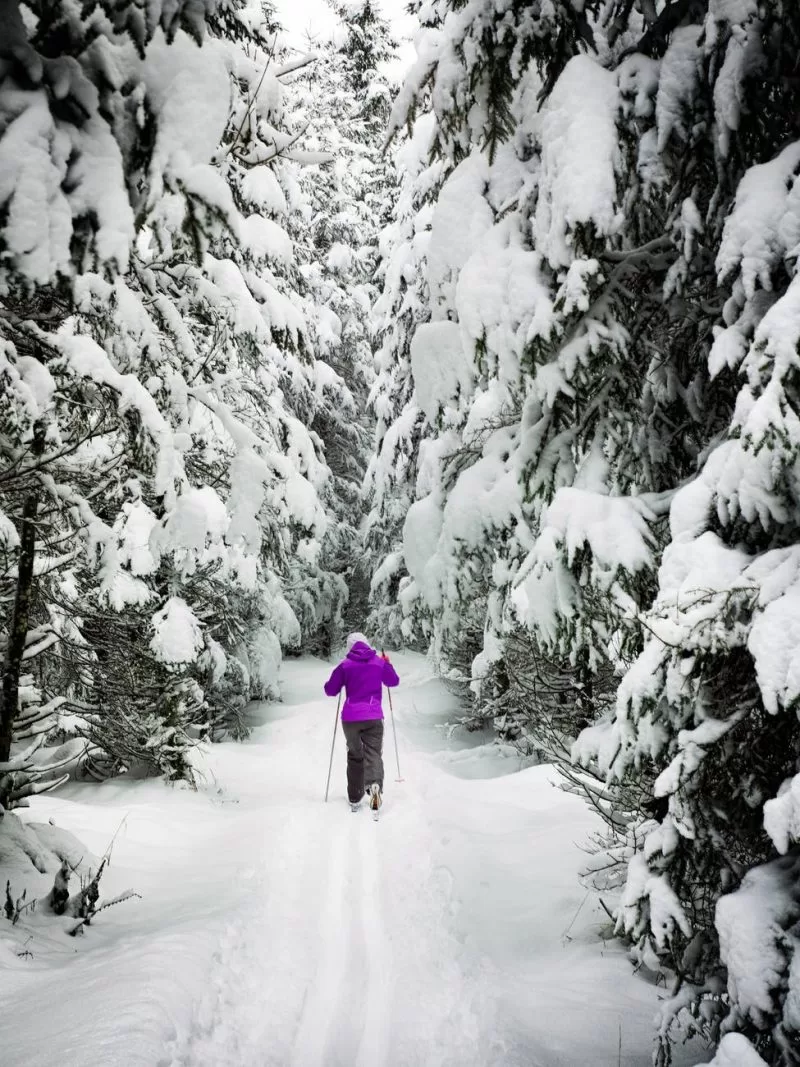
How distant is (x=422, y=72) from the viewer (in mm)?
3590

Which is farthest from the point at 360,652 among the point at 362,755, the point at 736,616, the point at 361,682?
the point at 736,616

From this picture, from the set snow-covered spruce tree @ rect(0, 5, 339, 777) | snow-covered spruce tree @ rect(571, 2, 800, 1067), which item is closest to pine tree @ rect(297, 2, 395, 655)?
snow-covered spruce tree @ rect(0, 5, 339, 777)

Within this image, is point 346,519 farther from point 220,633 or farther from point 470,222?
point 470,222

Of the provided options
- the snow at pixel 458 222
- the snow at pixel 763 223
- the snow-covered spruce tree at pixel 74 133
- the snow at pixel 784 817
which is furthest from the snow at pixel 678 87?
the snow at pixel 784 817

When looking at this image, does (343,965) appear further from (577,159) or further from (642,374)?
(577,159)

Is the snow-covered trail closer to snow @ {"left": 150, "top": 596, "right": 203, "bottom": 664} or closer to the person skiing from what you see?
the person skiing

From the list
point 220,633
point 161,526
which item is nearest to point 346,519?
point 220,633

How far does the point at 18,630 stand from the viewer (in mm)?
4535

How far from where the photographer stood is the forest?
5.59ft

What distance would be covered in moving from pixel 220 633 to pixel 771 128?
11.0m

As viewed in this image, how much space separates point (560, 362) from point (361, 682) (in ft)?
18.4

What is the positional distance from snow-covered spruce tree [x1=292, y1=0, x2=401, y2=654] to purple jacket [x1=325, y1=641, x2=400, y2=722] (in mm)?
10745

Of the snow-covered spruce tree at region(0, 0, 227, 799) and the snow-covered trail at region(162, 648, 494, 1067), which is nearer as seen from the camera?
the snow-covered spruce tree at region(0, 0, 227, 799)

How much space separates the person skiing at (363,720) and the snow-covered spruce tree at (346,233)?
35.6 feet
